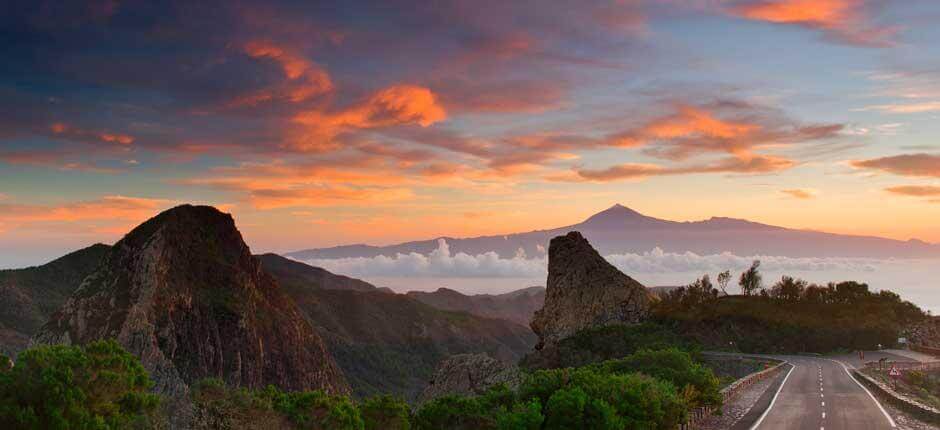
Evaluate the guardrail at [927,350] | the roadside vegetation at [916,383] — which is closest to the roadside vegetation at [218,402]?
the roadside vegetation at [916,383]

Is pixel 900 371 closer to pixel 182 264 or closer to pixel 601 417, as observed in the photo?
pixel 601 417

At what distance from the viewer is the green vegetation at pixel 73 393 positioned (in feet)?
100

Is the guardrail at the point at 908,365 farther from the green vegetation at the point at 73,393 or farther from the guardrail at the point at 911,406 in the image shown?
the green vegetation at the point at 73,393

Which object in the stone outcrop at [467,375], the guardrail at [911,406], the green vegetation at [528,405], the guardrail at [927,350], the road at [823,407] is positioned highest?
the green vegetation at [528,405]

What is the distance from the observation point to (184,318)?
170750 millimetres

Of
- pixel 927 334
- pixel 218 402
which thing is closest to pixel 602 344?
pixel 927 334

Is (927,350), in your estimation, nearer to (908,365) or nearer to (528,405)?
(908,365)

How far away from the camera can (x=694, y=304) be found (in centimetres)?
12194

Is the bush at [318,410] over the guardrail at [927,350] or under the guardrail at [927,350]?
over

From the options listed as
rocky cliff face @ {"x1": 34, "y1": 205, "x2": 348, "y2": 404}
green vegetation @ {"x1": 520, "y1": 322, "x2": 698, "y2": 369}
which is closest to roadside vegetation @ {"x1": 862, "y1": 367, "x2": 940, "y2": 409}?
green vegetation @ {"x1": 520, "y1": 322, "x2": 698, "y2": 369}

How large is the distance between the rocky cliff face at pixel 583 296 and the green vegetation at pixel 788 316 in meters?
5.29

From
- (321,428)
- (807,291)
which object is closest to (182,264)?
(807,291)

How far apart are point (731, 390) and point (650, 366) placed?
849 centimetres

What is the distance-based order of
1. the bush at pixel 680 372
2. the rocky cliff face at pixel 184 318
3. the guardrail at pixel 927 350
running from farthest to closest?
1. the rocky cliff face at pixel 184 318
2. the guardrail at pixel 927 350
3. the bush at pixel 680 372
